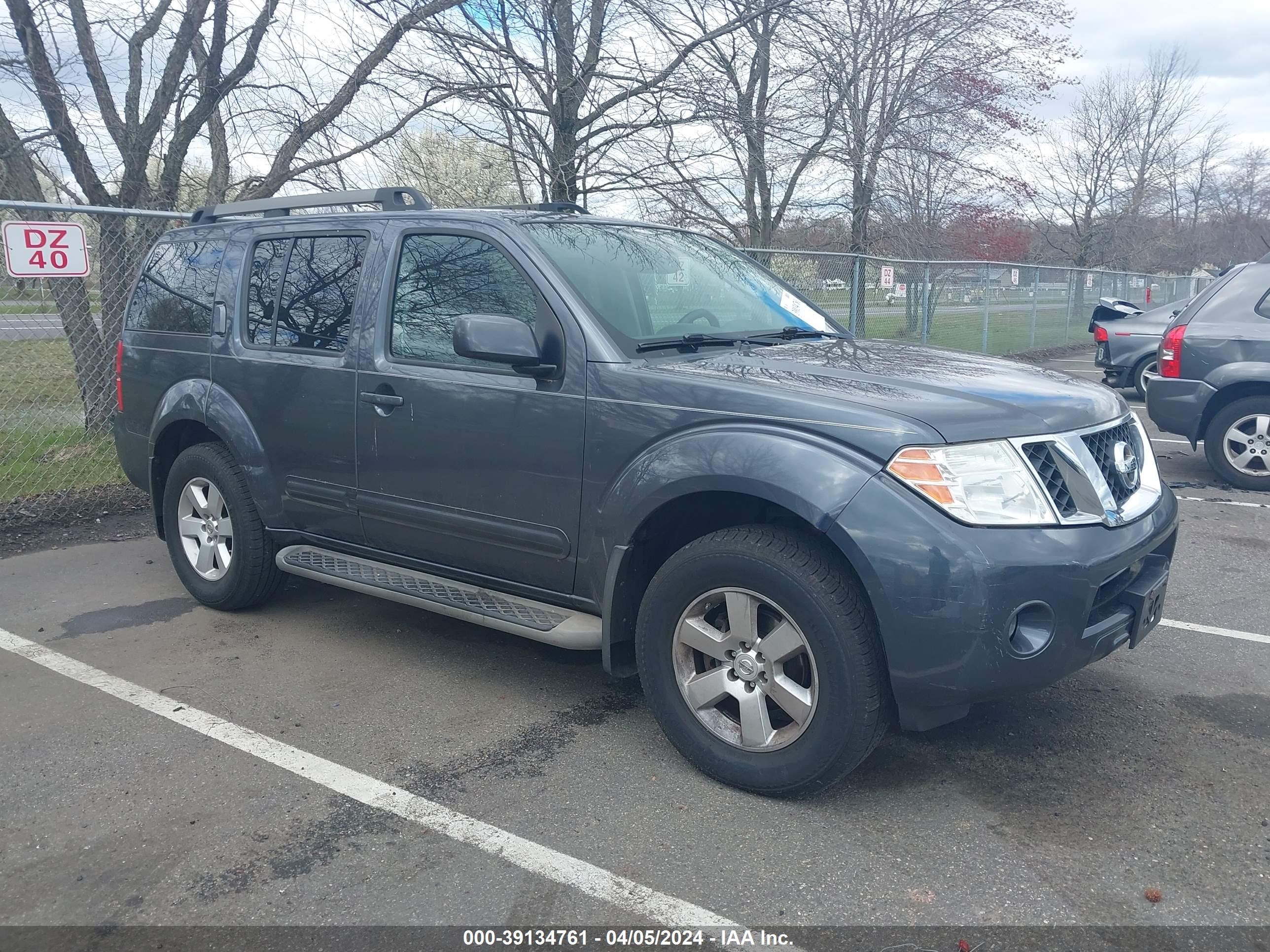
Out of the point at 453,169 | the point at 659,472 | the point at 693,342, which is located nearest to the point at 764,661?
the point at 659,472

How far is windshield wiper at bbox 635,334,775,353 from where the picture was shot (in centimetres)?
391

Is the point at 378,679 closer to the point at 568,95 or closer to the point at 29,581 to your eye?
the point at 29,581

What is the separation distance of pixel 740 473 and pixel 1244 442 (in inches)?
259

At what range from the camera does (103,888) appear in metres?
2.94

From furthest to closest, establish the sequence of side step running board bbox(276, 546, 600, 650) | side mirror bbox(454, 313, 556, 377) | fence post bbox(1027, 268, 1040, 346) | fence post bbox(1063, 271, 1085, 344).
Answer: fence post bbox(1063, 271, 1085, 344)
fence post bbox(1027, 268, 1040, 346)
side step running board bbox(276, 546, 600, 650)
side mirror bbox(454, 313, 556, 377)

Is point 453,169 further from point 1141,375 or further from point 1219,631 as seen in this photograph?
point 1219,631

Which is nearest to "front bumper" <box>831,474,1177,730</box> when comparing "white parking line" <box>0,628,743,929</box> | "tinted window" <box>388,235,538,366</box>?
"white parking line" <box>0,628,743,929</box>

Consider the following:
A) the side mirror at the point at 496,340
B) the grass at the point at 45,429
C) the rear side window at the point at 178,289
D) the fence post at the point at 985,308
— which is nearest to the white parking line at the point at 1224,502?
the side mirror at the point at 496,340

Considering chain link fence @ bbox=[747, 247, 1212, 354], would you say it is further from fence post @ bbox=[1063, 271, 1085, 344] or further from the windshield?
the windshield

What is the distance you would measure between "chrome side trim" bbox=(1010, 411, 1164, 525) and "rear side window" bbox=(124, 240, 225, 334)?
4.00 metres

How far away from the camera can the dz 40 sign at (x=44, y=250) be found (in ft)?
21.7

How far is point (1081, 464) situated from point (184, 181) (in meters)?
9.29

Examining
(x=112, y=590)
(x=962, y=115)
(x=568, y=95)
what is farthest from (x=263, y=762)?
(x=962, y=115)

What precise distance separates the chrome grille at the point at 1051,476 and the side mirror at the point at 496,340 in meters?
1.72
